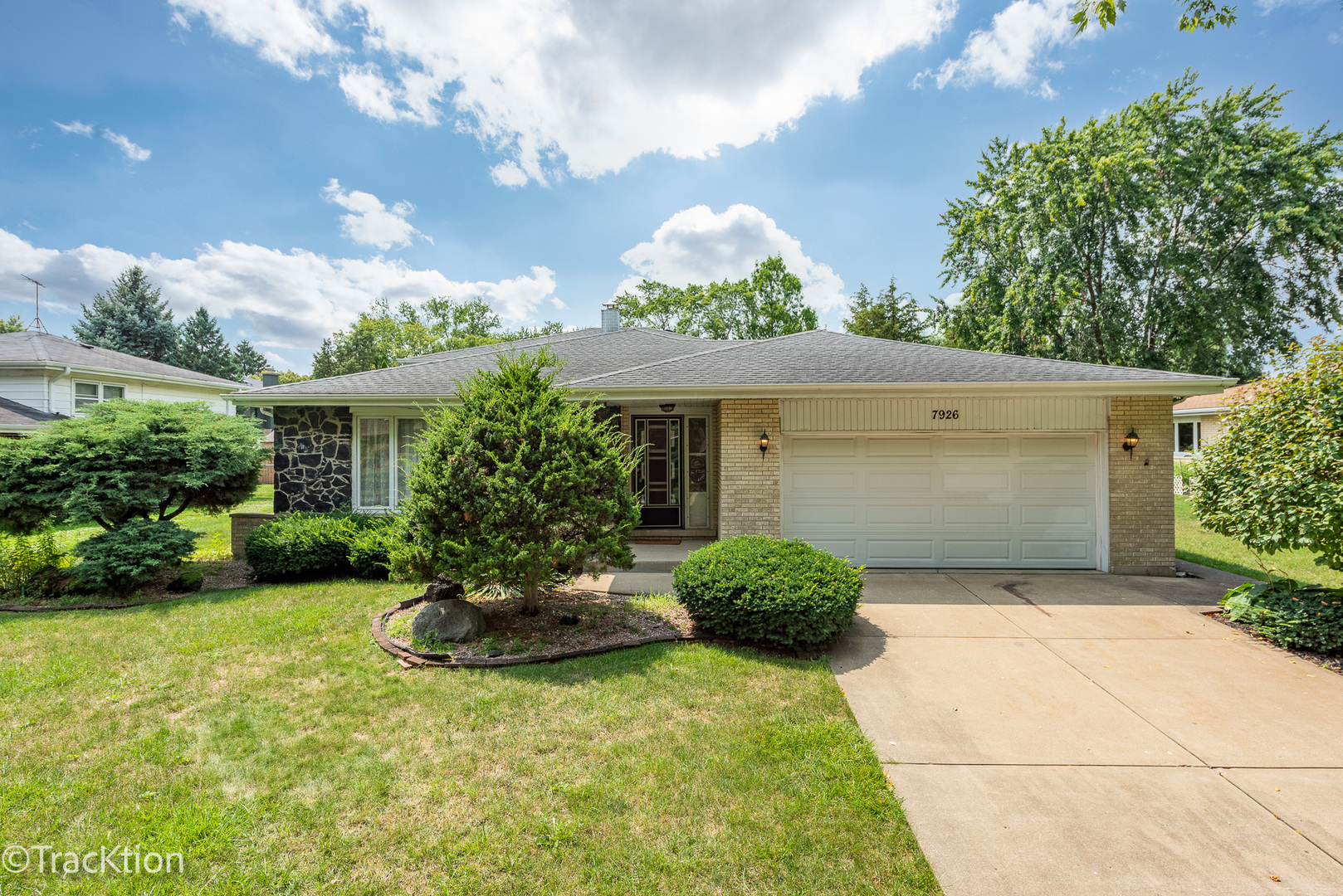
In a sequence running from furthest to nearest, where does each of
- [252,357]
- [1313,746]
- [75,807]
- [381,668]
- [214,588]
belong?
[252,357], [214,588], [381,668], [1313,746], [75,807]

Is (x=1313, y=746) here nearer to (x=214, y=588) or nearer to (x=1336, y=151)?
(x=214, y=588)

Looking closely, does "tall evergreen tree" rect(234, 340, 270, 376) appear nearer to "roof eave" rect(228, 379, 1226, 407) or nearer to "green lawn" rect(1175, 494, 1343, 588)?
"roof eave" rect(228, 379, 1226, 407)

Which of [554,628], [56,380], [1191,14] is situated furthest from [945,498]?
[56,380]

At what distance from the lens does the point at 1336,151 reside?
50.8ft

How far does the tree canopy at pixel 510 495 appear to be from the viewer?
4.86m

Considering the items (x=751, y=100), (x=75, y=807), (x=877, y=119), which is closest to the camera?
(x=75, y=807)

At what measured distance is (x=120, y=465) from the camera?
22.7 feet

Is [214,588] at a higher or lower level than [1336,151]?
lower

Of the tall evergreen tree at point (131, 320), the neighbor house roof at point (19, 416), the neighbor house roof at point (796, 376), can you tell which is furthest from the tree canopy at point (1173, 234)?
the tall evergreen tree at point (131, 320)

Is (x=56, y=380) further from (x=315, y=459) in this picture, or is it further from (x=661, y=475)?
(x=661, y=475)

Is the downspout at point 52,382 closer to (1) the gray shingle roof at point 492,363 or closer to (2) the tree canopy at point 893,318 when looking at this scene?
(1) the gray shingle roof at point 492,363

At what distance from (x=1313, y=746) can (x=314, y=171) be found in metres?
16.5

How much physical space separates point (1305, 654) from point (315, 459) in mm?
12631

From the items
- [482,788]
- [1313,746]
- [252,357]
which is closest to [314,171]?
[482,788]
